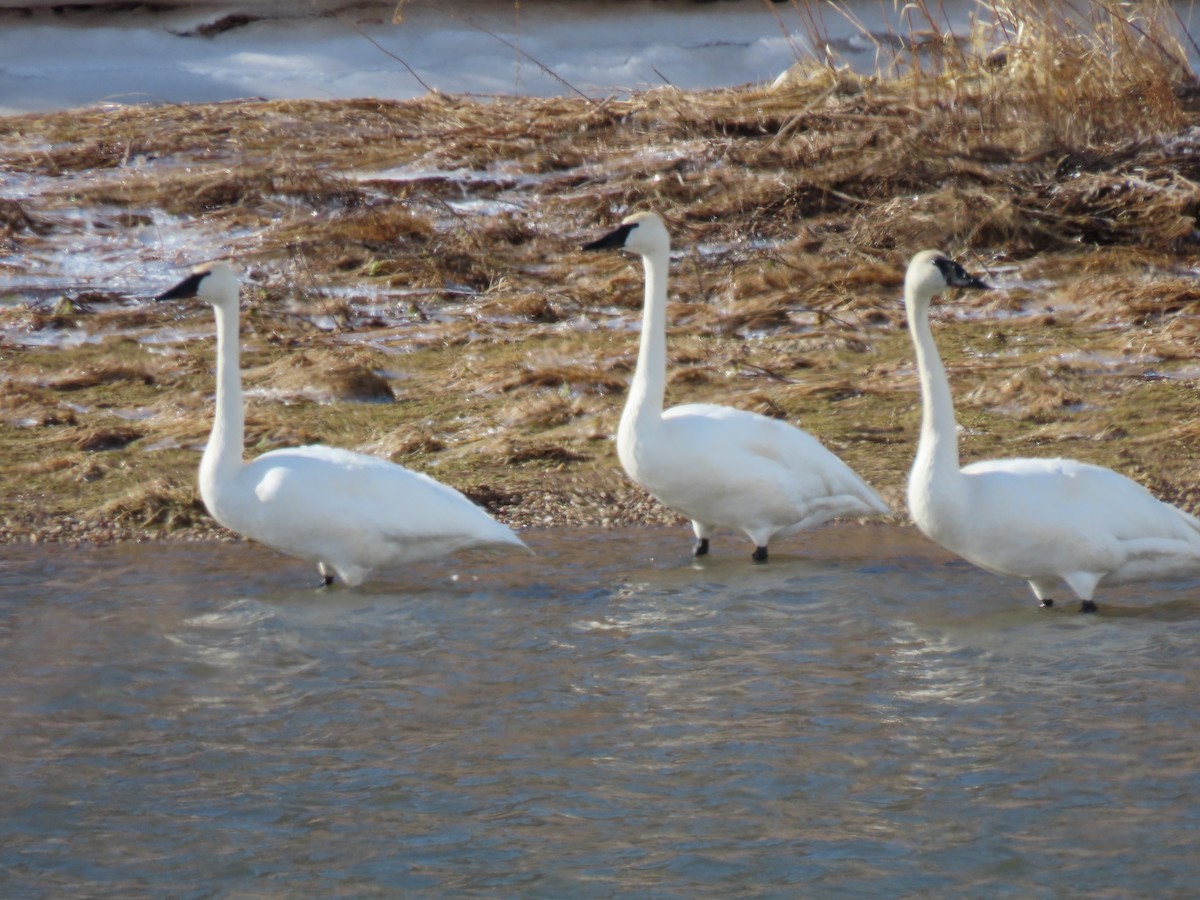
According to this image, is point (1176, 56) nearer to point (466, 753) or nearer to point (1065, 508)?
point (1065, 508)

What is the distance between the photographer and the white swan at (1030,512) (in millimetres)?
6316

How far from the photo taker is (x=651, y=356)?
764cm

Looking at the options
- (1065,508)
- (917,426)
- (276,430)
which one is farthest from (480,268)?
(1065,508)

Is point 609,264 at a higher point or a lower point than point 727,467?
higher

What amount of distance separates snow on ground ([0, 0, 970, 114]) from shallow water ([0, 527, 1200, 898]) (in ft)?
26.0

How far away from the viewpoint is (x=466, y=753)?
5223 millimetres

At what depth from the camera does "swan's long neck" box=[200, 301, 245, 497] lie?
6930 millimetres

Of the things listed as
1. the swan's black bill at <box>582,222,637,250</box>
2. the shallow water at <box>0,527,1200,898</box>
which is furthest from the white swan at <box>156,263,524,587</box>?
the swan's black bill at <box>582,222,637,250</box>

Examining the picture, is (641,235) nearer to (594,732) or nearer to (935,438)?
(935,438)

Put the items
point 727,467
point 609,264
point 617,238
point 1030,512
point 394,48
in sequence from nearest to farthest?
point 1030,512 < point 727,467 < point 617,238 < point 609,264 < point 394,48

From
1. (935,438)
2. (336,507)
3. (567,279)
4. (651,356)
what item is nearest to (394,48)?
(567,279)

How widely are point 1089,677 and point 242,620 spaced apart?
3.00 meters

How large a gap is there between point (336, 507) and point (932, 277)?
2.40m

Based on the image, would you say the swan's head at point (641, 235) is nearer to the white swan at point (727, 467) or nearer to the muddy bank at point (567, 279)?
the white swan at point (727, 467)
